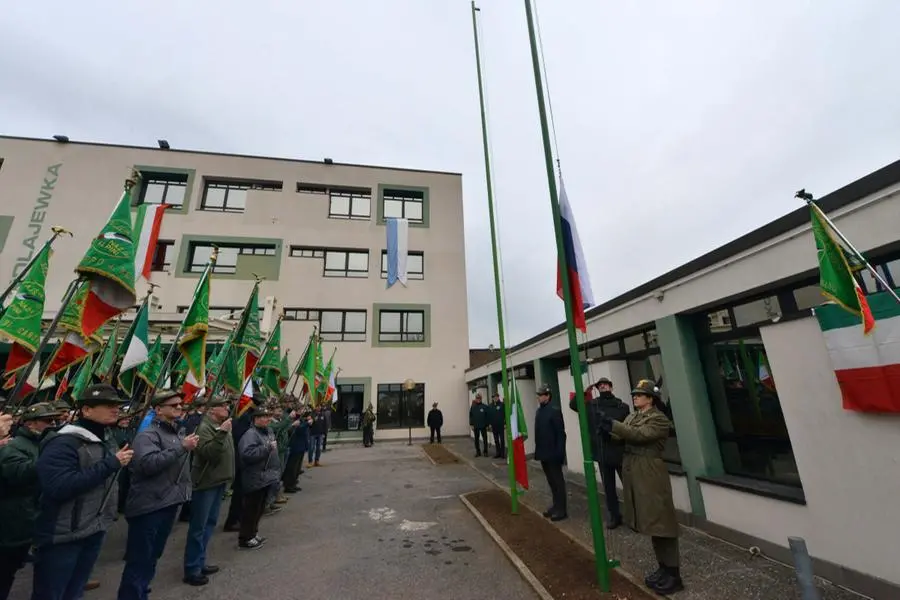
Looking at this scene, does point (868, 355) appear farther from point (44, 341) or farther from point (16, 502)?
point (16, 502)

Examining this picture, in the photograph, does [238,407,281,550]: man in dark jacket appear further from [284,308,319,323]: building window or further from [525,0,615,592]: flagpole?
[284,308,319,323]: building window

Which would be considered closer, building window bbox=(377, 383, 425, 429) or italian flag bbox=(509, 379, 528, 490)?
italian flag bbox=(509, 379, 528, 490)

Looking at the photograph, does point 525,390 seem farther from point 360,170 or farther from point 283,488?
point 360,170

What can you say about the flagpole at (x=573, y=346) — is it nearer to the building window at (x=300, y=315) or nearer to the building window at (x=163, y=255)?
the building window at (x=300, y=315)

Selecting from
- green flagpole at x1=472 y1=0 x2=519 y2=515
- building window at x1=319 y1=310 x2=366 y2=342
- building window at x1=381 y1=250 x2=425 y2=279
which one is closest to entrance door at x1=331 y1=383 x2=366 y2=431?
building window at x1=319 y1=310 x2=366 y2=342

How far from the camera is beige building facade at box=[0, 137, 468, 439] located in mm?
20609

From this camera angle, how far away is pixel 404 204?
24641 millimetres

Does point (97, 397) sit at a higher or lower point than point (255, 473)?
higher

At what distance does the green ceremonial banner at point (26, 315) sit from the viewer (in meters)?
3.73

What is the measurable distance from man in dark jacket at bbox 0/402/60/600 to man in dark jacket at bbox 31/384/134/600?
0.33 metres

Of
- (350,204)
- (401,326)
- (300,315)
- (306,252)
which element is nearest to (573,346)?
(401,326)

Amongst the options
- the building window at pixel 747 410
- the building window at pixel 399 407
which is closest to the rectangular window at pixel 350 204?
the building window at pixel 399 407

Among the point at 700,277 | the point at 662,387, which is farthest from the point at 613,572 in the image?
the point at 700,277

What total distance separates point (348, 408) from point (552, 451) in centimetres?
1602
